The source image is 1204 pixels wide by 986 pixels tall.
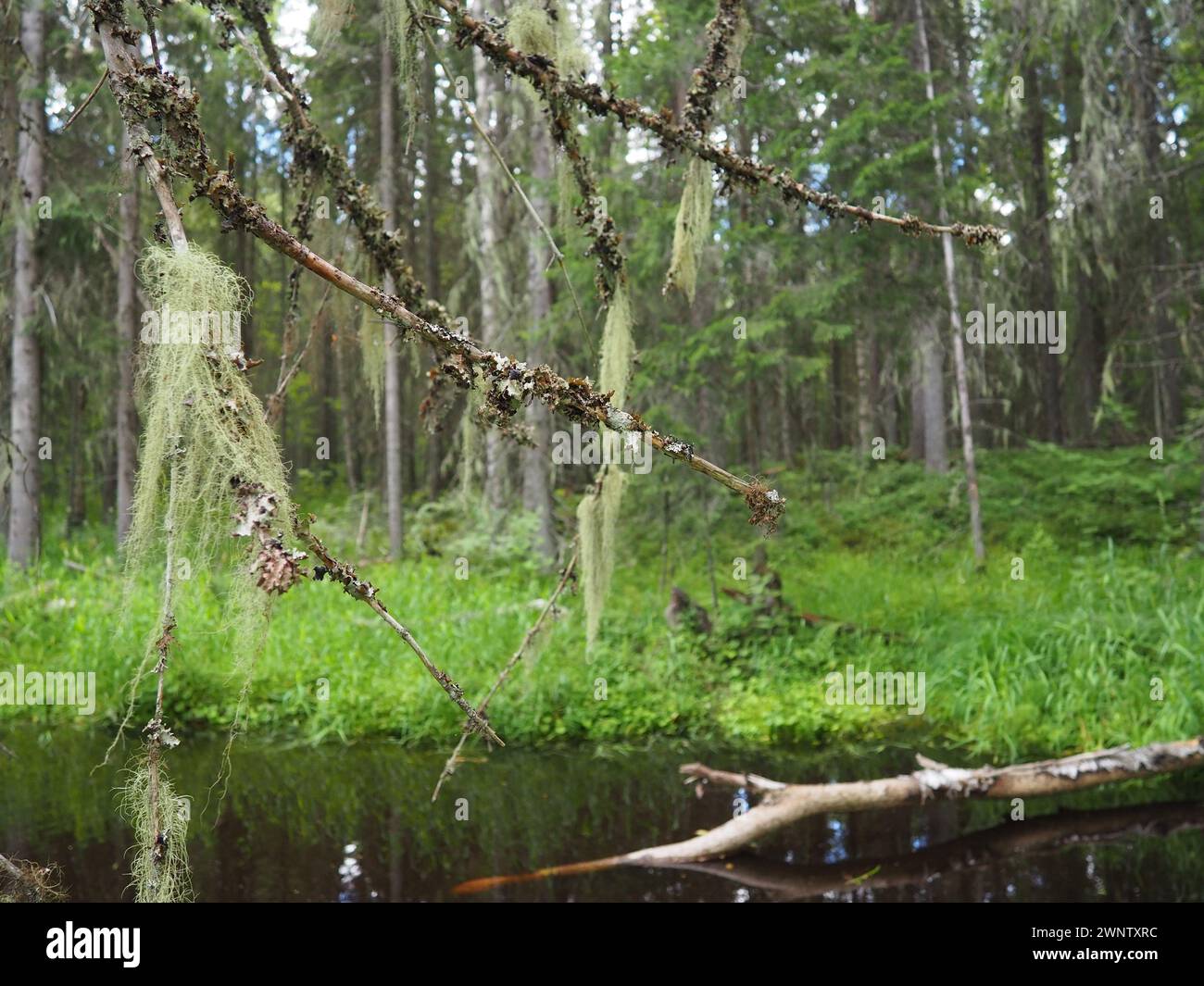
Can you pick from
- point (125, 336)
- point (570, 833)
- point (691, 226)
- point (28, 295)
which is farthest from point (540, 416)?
point (691, 226)

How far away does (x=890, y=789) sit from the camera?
5.66 metres

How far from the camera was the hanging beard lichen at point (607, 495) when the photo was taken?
10.1ft

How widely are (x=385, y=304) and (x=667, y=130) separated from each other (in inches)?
53.2

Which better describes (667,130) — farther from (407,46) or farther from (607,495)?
(607,495)

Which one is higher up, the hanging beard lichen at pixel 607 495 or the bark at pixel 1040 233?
the bark at pixel 1040 233

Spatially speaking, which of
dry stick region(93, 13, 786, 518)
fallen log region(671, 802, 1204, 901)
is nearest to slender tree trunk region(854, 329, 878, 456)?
fallen log region(671, 802, 1204, 901)

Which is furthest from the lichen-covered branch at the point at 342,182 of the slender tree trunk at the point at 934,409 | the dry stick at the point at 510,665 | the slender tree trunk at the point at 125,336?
the slender tree trunk at the point at 934,409

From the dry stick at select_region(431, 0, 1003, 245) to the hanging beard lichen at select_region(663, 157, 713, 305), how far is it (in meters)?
0.57

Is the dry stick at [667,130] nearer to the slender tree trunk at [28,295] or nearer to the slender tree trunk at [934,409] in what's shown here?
the slender tree trunk at [28,295]

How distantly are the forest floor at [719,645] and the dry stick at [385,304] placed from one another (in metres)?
4.69

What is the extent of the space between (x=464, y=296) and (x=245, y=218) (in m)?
14.4

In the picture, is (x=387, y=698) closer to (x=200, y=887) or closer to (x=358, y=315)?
(x=200, y=887)

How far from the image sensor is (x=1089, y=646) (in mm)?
7746
